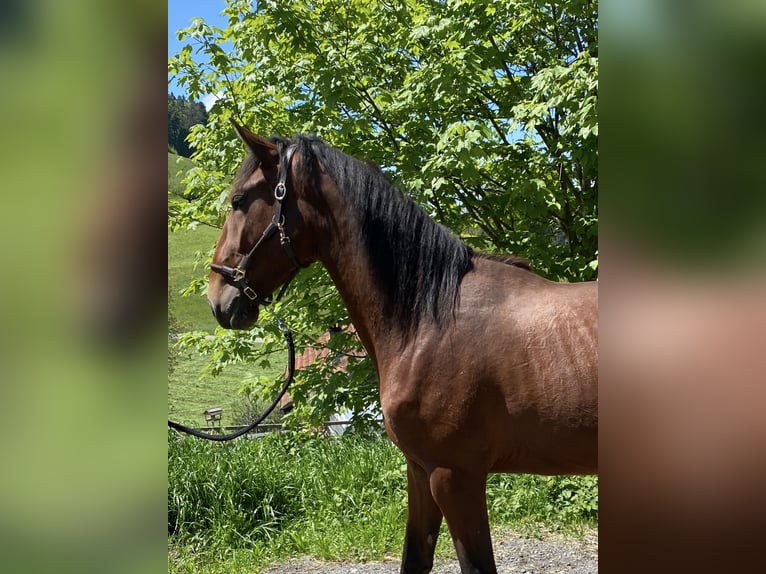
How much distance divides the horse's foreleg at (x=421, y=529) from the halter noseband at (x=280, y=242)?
40.6 inches

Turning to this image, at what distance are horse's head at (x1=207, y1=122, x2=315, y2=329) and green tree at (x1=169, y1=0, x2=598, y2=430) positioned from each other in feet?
5.31

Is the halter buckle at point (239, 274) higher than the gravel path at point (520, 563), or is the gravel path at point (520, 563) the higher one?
the halter buckle at point (239, 274)

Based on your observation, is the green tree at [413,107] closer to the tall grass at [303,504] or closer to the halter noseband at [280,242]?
the tall grass at [303,504]

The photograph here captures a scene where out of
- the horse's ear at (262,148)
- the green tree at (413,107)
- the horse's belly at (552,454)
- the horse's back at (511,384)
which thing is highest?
the green tree at (413,107)

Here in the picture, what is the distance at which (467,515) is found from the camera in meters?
2.41

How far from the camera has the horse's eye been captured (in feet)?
9.00

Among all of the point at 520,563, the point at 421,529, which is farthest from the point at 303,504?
the point at 421,529

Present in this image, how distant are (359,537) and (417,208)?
8.69 ft

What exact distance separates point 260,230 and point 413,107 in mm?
2250

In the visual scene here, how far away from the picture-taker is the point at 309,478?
5105 mm

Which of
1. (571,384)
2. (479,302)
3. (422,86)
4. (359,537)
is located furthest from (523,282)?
(359,537)

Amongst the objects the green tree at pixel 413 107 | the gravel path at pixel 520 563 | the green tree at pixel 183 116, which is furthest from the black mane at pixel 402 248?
the gravel path at pixel 520 563

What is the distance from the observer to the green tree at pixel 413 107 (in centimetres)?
442
